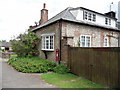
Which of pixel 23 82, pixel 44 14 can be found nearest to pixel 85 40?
pixel 44 14

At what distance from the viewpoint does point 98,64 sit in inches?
263

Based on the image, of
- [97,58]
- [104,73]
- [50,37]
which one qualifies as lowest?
[104,73]

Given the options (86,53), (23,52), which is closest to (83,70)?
(86,53)

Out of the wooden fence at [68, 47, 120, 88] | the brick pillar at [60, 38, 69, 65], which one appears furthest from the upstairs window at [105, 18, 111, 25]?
the wooden fence at [68, 47, 120, 88]

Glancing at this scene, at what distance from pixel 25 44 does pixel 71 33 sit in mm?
5934

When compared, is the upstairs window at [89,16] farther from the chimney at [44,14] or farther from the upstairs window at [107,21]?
the chimney at [44,14]

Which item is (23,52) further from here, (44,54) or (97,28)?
(97,28)

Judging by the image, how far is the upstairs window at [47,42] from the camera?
40.9ft

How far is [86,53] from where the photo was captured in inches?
303

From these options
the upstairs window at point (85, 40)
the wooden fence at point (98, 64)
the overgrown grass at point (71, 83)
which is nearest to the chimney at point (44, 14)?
the upstairs window at point (85, 40)

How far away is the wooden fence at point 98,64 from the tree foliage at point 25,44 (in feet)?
22.4

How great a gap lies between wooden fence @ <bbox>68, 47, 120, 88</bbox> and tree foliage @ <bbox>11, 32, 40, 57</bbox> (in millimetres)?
6836

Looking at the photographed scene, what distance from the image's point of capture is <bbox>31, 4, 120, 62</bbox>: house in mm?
11180

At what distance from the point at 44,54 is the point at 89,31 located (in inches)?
226
